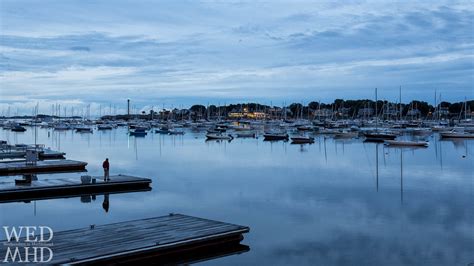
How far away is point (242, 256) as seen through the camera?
56.3 feet

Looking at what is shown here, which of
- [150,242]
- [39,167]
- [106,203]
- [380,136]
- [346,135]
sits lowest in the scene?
[106,203]

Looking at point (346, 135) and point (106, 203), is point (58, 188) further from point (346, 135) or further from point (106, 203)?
point (346, 135)

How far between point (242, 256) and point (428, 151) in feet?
162

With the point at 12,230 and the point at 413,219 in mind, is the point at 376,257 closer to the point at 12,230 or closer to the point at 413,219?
the point at 413,219

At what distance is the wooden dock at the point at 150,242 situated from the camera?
46.2 ft

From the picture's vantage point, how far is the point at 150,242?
15.3 meters

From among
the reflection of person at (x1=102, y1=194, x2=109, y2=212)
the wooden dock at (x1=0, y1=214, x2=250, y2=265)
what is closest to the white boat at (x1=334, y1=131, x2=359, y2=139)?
the reflection of person at (x1=102, y1=194, x2=109, y2=212)

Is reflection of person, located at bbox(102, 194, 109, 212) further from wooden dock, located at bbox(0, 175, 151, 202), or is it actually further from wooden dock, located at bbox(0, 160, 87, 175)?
wooden dock, located at bbox(0, 160, 87, 175)

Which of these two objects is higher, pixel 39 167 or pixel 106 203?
pixel 39 167

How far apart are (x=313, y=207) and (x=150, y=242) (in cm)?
1227

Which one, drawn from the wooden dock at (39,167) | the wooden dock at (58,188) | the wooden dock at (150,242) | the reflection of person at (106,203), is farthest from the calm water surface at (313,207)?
the wooden dock at (39,167)

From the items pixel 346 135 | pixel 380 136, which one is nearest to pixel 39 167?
pixel 380 136

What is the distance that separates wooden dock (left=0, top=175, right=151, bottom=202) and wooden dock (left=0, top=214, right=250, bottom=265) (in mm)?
10787

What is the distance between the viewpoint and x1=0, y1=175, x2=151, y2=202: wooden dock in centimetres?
2623
